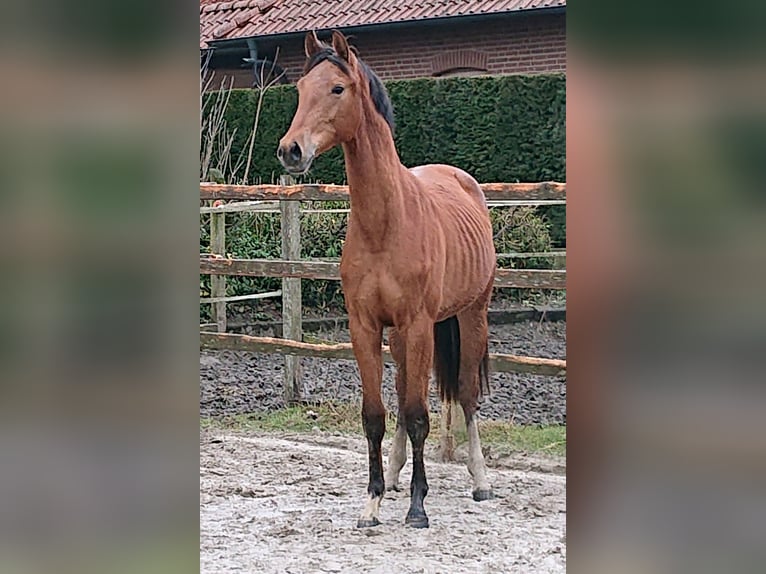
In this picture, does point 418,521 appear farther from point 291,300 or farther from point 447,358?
point 291,300

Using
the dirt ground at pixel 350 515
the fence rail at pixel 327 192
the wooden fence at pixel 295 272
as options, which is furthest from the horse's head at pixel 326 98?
the wooden fence at pixel 295 272

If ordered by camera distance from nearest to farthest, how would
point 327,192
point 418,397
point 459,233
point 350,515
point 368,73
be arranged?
point 368,73 < point 418,397 < point 350,515 < point 459,233 < point 327,192

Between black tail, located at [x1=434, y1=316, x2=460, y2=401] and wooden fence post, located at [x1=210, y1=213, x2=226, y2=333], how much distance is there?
3.47m

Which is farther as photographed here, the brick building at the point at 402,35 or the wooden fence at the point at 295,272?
the brick building at the point at 402,35

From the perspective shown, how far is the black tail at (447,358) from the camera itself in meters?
4.75

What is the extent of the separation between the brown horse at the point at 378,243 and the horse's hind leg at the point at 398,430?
0.4 inches

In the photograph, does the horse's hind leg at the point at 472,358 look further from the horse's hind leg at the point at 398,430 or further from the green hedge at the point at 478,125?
the green hedge at the point at 478,125

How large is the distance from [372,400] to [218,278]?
4299 millimetres

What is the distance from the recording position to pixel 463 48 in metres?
11.7

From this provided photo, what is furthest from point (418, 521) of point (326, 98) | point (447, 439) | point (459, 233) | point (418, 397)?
point (326, 98)

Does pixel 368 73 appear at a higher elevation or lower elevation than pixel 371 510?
higher
